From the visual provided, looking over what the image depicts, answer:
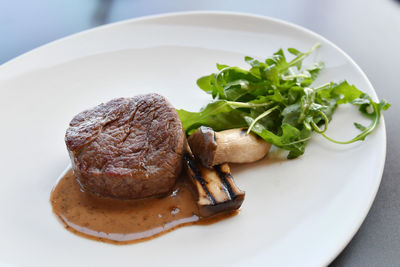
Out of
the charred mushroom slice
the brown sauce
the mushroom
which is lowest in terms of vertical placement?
the brown sauce

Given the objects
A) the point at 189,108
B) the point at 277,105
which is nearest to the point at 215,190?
the point at 277,105

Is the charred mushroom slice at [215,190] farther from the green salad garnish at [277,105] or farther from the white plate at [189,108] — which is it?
the green salad garnish at [277,105]

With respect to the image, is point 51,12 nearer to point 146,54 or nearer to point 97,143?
point 146,54

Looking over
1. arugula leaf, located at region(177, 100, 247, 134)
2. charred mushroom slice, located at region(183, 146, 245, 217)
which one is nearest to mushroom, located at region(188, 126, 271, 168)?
charred mushroom slice, located at region(183, 146, 245, 217)

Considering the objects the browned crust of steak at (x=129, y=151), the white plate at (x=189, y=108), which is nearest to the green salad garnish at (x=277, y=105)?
the white plate at (x=189, y=108)

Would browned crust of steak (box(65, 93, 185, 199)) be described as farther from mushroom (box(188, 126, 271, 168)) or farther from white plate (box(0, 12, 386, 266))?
white plate (box(0, 12, 386, 266))

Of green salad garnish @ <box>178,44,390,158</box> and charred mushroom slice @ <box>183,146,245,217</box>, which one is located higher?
green salad garnish @ <box>178,44,390,158</box>
